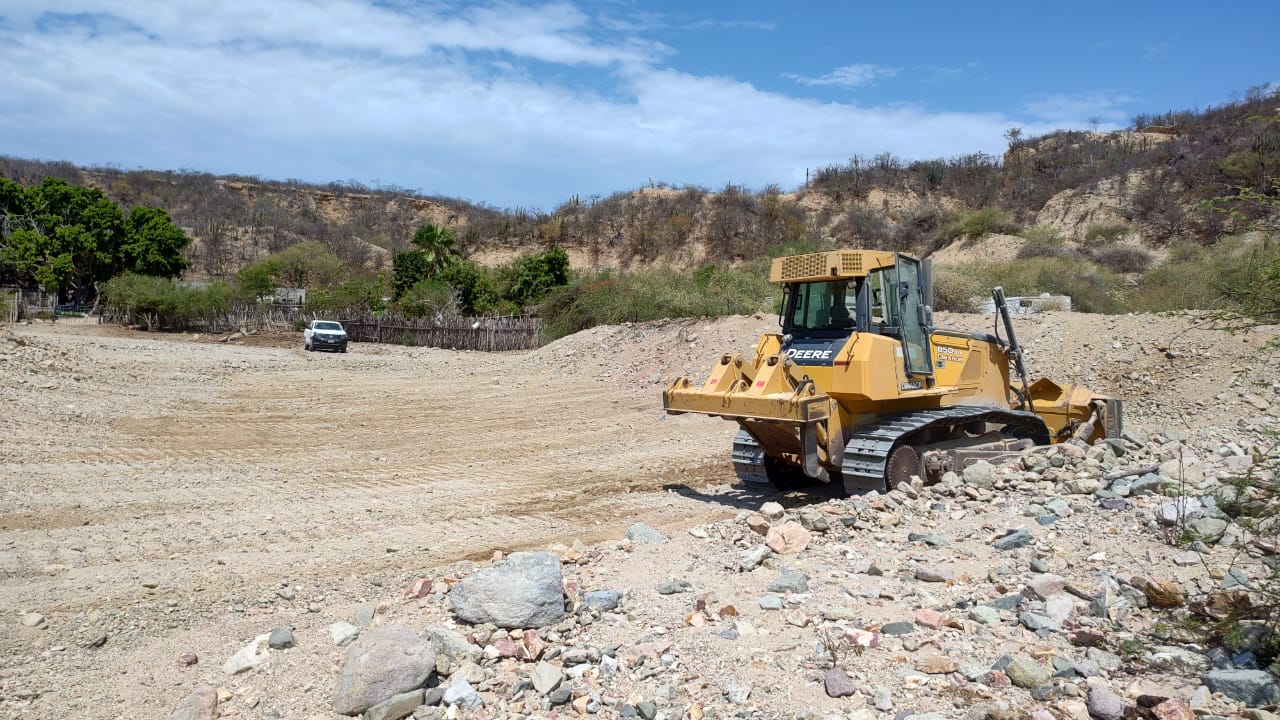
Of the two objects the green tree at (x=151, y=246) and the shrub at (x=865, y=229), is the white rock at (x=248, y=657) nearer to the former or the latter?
the shrub at (x=865, y=229)

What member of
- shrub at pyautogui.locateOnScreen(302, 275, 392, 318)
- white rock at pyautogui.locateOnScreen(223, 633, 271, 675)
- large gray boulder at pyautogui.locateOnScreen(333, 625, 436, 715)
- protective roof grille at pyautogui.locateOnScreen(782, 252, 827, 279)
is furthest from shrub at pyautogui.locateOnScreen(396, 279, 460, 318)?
large gray boulder at pyautogui.locateOnScreen(333, 625, 436, 715)

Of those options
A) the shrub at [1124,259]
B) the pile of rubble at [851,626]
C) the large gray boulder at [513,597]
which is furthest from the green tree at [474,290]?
the large gray boulder at [513,597]

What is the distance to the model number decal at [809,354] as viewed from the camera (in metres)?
7.94

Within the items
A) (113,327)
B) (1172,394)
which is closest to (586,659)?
(1172,394)

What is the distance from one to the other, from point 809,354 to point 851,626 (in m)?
3.87

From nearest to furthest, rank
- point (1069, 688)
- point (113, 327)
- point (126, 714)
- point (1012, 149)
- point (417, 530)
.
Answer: point (1069, 688), point (126, 714), point (417, 530), point (113, 327), point (1012, 149)

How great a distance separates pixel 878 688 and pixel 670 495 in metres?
5.35

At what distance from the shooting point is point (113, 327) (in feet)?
121

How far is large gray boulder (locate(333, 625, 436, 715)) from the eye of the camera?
4.03 m

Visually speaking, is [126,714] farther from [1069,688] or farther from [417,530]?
[1069,688]

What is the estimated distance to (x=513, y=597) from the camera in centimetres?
478

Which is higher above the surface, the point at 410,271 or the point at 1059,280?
the point at 410,271

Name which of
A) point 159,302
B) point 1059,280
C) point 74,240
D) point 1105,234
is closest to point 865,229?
point 1105,234

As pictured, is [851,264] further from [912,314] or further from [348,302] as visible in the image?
[348,302]
